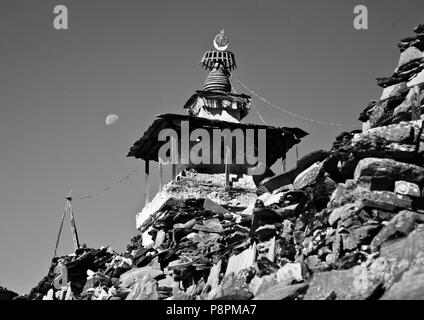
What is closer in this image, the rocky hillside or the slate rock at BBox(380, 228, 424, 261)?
the slate rock at BBox(380, 228, 424, 261)

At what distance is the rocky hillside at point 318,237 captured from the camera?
14508 mm

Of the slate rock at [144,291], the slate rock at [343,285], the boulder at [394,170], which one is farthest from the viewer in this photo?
the slate rock at [144,291]

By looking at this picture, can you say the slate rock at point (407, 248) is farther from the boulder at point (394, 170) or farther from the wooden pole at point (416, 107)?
the wooden pole at point (416, 107)

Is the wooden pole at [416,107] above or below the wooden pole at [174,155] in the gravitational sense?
below

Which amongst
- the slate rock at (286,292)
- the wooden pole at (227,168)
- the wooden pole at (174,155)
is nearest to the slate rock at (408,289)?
the slate rock at (286,292)

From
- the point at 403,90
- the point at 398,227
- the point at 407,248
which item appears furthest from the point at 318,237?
the point at 403,90

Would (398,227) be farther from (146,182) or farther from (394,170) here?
(146,182)

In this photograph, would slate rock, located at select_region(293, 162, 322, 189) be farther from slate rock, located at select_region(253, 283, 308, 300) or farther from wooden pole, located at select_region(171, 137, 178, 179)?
wooden pole, located at select_region(171, 137, 178, 179)

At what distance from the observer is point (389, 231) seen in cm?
1547

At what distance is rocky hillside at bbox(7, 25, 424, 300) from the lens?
14508 mm

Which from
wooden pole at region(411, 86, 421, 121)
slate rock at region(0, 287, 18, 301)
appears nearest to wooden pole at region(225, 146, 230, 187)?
slate rock at region(0, 287, 18, 301)

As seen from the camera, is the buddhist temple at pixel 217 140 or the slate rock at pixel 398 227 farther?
the buddhist temple at pixel 217 140
